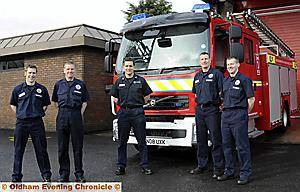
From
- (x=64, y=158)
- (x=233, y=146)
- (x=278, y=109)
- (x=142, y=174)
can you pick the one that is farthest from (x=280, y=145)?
(x=64, y=158)

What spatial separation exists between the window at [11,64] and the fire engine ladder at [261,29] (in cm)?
976

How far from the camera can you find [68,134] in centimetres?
561

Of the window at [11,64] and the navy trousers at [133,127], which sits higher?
the window at [11,64]

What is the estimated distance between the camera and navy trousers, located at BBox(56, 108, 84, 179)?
547 cm

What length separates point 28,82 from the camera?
548cm

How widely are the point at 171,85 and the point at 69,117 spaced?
1.89 meters

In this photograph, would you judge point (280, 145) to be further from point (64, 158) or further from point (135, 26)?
point (64, 158)

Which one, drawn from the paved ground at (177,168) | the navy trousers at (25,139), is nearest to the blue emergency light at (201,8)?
the paved ground at (177,168)

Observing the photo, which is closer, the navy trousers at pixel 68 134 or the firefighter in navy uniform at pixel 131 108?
the navy trousers at pixel 68 134

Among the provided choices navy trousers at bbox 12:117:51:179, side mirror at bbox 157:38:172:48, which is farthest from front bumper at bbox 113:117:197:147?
navy trousers at bbox 12:117:51:179

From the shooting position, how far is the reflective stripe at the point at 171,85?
20.7ft

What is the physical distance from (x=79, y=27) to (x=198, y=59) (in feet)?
26.6

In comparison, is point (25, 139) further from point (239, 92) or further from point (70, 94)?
point (239, 92)

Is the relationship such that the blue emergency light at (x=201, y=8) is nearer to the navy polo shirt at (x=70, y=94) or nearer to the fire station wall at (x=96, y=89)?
the navy polo shirt at (x=70, y=94)
